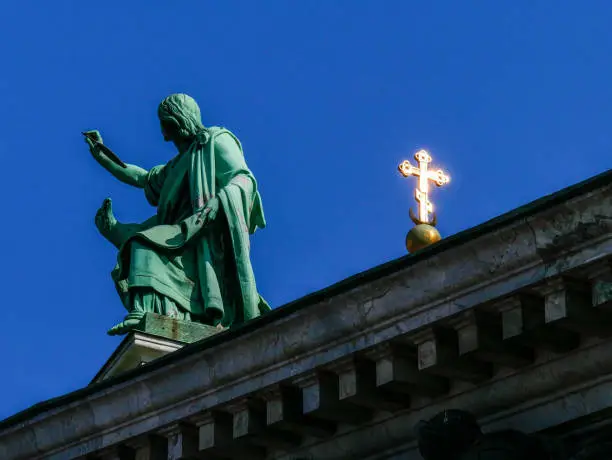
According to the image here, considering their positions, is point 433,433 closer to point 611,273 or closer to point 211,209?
point 611,273

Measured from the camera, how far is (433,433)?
18.2 meters

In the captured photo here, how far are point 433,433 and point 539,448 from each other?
0.87 metres

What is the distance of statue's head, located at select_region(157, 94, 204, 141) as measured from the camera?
2823cm

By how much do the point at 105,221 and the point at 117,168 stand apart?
1454 millimetres

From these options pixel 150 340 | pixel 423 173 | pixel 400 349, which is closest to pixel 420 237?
pixel 423 173

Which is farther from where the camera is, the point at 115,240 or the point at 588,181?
the point at 115,240

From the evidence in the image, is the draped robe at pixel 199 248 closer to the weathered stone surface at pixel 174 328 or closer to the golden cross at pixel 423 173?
the weathered stone surface at pixel 174 328

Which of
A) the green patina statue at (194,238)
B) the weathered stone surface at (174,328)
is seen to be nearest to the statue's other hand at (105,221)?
the green patina statue at (194,238)

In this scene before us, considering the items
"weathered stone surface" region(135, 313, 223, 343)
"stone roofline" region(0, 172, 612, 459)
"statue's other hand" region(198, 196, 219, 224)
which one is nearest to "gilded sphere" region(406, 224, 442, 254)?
"statue's other hand" region(198, 196, 219, 224)

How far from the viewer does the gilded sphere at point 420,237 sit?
89.7 ft

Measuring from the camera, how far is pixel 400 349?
18.7 m

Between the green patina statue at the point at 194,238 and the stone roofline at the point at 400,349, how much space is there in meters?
5.26

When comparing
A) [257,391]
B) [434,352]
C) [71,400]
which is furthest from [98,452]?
[434,352]

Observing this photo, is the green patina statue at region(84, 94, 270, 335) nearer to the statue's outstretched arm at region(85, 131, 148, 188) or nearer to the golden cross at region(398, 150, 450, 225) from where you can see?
the statue's outstretched arm at region(85, 131, 148, 188)
